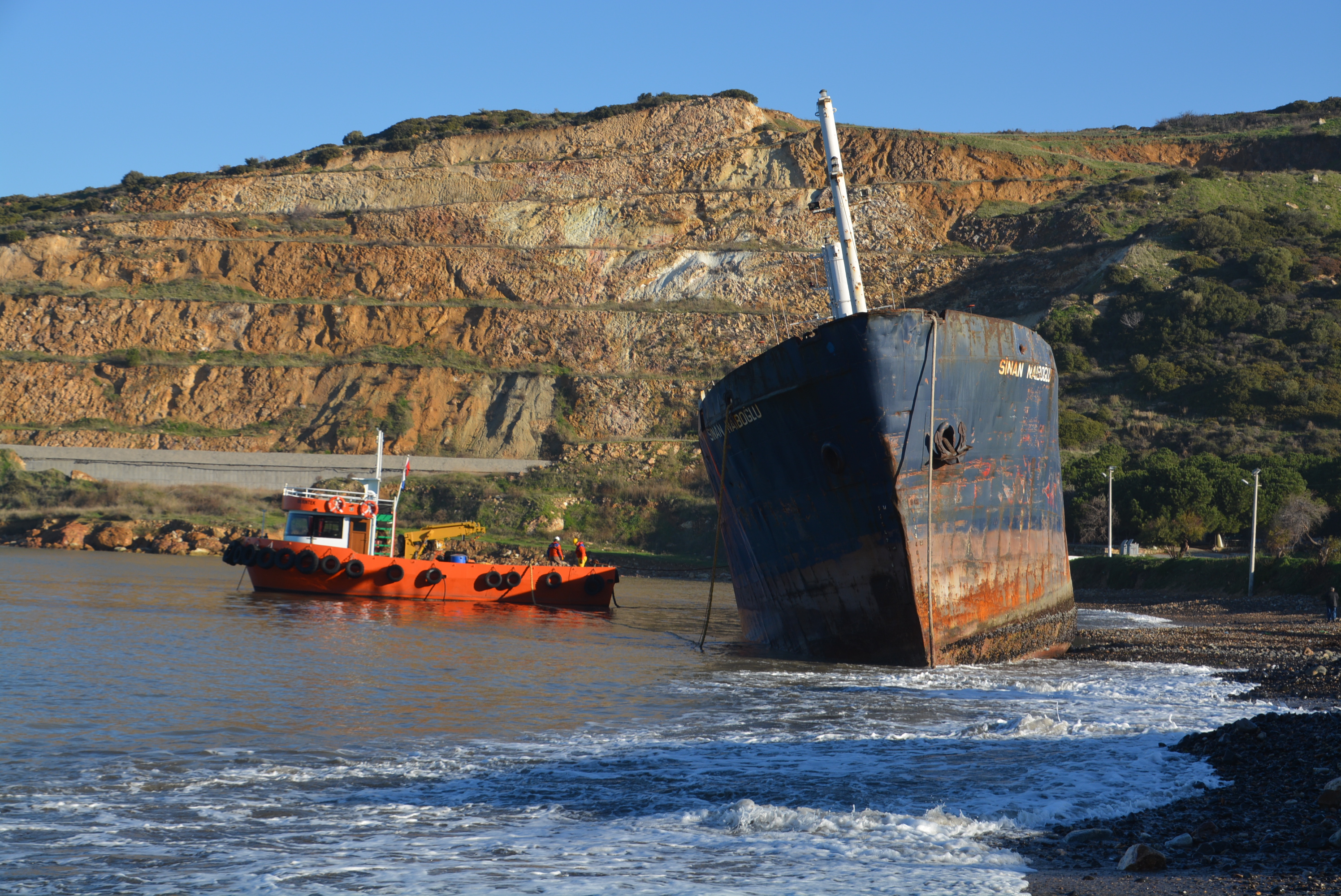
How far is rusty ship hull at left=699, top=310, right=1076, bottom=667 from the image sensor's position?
14.0 metres

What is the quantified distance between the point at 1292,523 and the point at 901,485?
2712 centimetres

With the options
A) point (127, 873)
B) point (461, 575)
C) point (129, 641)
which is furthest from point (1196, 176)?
point (127, 873)

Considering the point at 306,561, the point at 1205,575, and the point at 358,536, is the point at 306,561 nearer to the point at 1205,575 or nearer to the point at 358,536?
the point at 358,536

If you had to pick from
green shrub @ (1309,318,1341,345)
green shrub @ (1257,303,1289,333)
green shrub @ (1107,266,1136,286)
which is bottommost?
green shrub @ (1309,318,1341,345)

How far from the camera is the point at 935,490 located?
560 inches

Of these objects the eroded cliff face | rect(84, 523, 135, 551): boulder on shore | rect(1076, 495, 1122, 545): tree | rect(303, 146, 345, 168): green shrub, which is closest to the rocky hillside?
the eroded cliff face

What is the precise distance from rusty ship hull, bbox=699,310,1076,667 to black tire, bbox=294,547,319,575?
→ 47.1 ft

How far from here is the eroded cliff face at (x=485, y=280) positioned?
213 ft

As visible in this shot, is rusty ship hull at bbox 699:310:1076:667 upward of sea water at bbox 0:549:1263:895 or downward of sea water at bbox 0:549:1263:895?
upward

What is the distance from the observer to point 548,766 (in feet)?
28.6

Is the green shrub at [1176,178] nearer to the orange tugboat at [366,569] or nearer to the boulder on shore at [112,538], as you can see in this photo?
the orange tugboat at [366,569]

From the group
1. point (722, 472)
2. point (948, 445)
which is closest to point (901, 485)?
point (948, 445)

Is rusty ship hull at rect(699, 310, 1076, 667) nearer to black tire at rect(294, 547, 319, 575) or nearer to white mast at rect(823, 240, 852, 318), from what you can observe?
white mast at rect(823, 240, 852, 318)

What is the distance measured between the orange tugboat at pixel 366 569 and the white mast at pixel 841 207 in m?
11.8
